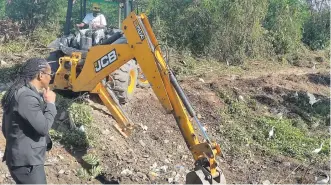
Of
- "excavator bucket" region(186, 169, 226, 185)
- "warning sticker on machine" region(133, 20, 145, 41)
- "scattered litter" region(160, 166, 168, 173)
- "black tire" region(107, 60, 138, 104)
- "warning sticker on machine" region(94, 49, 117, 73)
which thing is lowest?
"scattered litter" region(160, 166, 168, 173)

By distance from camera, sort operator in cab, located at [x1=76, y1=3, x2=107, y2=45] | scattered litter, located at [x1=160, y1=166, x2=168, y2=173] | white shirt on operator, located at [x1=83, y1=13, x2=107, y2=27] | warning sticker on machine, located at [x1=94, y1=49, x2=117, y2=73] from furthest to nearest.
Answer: white shirt on operator, located at [x1=83, y1=13, x2=107, y2=27], operator in cab, located at [x1=76, y1=3, x2=107, y2=45], scattered litter, located at [x1=160, y1=166, x2=168, y2=173], warning sticker on machine, located at [x1=94, y1=49, x2=117, y2=73]

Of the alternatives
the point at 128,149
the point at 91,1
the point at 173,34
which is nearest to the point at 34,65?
the point at 128,149

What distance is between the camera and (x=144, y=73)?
5.41 meters

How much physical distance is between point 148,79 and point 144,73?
0.09 meters

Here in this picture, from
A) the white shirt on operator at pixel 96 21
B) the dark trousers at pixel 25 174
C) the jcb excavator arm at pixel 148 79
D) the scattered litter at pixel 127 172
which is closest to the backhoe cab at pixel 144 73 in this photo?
the jcb excavator arm at pixel 148 79

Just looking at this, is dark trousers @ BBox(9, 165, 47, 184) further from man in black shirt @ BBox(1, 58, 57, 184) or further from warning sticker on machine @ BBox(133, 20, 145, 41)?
warning sticker on machine @ BBox(133, 20, 145, 41)

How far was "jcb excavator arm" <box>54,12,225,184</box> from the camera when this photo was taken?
488 centimetres

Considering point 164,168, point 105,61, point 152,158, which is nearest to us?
point 105,61

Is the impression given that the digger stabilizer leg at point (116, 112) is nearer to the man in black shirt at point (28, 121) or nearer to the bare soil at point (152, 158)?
the bare soil at point (152, 158)

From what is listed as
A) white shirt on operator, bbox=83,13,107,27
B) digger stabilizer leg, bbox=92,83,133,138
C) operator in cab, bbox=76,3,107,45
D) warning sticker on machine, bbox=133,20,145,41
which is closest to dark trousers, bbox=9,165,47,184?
warning sticker on machine, bbox=133,20,145,41

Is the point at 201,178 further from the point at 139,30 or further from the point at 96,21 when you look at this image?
the point at 96,21

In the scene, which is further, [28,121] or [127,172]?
[127,172]

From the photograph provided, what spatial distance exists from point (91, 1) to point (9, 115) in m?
5.99

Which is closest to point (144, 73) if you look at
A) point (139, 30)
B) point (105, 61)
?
point (139, 30)
